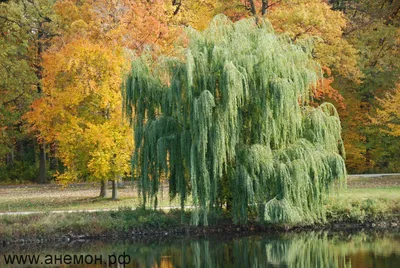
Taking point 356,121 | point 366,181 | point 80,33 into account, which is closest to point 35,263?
point 80,33

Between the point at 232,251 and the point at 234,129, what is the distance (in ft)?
13.0

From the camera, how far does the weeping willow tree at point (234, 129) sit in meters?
21.3

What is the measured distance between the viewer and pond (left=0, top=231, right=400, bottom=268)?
60.7ft

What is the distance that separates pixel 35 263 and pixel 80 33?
15.0 metres

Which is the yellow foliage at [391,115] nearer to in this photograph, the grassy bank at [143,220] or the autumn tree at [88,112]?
the grassy bank at [143,220]

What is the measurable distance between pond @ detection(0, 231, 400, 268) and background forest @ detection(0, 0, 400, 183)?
225 inches

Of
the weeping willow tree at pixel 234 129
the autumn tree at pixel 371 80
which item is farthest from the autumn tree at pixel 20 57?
the autumn tree at pixel 371 80

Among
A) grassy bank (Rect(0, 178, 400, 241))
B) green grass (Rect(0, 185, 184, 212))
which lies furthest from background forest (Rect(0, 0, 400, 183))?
grassy bank (Rect(0, 178, 400, 241))

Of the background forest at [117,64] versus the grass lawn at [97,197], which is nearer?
the grass lawn at [97,197]

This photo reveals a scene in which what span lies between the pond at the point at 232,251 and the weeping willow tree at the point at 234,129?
2.65ft

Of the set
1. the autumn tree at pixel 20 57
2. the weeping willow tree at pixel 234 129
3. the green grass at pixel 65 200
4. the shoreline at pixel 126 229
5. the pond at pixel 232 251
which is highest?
the autumn tree at pixel 20 57

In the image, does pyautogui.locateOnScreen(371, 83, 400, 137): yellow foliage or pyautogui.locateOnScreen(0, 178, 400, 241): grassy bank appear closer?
pyautogui.locateOnScreen(0, 178, 400, 241): grassy bank

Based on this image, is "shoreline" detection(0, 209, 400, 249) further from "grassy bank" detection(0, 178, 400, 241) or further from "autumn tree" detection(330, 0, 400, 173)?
"autumn tree" detection(330, 0, 400, 173)

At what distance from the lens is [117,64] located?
28266 millimetres
